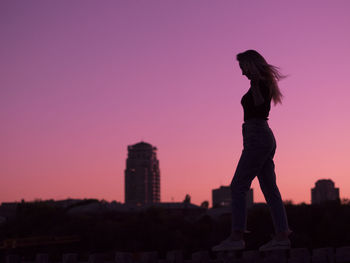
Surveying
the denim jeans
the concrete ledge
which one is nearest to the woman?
the denim jeans

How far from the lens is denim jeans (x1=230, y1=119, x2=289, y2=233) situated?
7648 mm

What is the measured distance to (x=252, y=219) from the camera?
82.5 meters

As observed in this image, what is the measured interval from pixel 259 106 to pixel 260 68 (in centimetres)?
50

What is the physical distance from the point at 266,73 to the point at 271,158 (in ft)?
3.73

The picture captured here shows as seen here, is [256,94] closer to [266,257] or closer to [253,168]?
[253,168]

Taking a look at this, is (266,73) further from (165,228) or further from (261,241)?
(165,228)

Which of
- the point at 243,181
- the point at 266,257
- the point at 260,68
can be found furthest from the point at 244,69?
the point at 266,257

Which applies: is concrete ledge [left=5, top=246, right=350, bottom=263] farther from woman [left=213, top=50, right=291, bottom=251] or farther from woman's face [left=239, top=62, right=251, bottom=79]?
woman's face [left=239, top=62, right=251, bottom=79]

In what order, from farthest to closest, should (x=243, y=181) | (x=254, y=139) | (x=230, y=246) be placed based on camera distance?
(x=243, y=181), (x=254, y=139), (x=230, y=246)

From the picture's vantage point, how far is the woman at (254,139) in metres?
7.63

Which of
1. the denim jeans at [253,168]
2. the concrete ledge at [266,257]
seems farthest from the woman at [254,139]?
the concrete ledge at [266,257]

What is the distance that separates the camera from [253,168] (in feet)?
25.2

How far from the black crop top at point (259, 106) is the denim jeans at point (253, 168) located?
7 centimetres

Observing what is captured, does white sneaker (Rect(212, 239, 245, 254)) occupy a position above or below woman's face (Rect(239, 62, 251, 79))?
below
